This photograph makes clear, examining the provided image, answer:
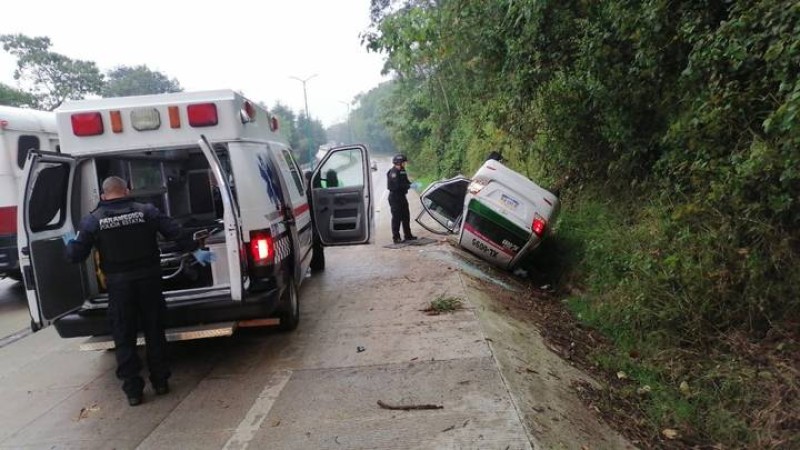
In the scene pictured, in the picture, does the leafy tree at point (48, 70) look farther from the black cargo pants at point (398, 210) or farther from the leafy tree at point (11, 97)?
the black cargo pants at point (398, 210)

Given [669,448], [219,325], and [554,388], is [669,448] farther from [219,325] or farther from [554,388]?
[219,325]

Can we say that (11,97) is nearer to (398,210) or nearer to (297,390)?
(398,210)

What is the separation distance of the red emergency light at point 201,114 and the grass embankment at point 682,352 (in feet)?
12.8

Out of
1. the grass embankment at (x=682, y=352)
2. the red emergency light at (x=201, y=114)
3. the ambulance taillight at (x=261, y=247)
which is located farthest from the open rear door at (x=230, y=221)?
the grass embankment at (x=682, y=352)

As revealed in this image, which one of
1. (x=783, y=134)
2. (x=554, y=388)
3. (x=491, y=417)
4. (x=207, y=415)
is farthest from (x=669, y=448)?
(x=207, y=415)

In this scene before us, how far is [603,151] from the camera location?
27.5 feet

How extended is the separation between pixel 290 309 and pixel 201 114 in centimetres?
207

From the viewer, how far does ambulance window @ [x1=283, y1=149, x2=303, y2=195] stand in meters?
7.08

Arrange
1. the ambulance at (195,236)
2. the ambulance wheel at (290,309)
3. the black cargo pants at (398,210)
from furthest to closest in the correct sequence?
the black cargo pants at (398,210) → the ambulance wheel at (290,309) → the ambulance at (195,236)

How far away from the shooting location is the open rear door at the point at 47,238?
4.43 m

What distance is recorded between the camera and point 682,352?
4.89 meters

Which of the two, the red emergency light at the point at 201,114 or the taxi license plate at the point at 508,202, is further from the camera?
the taxi license plate at the point at 508,202

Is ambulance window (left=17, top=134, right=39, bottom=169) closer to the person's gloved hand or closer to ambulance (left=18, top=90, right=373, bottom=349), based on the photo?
ambulance (left=18, top=90, right=373, bottom=349)

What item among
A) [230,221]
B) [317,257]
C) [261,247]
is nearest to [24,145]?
[317,257]
